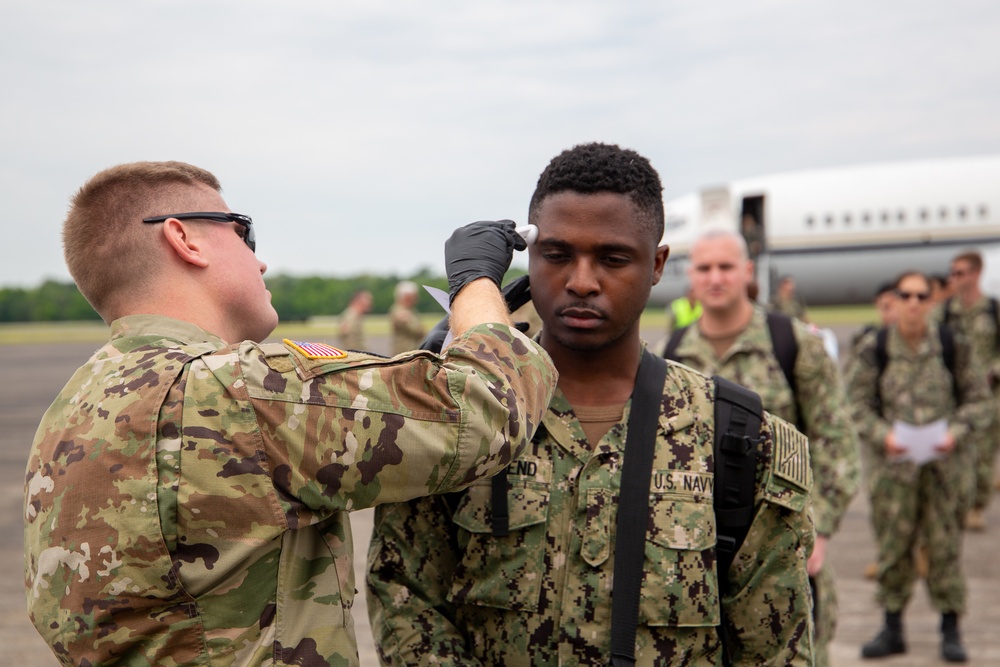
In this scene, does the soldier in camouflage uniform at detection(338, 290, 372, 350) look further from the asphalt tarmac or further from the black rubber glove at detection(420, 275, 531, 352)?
the black rubber glove at detection(420, 275, 531, 352)

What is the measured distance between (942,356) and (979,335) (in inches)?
124

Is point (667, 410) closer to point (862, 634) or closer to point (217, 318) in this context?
point (217, 318)

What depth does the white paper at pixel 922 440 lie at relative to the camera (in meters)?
5.53

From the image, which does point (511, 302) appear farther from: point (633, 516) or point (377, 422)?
point (377, 422)

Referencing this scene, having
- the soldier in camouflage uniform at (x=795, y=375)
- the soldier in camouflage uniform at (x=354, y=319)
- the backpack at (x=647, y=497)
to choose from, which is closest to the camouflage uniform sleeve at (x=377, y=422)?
the backpack at (x=647, y=497)

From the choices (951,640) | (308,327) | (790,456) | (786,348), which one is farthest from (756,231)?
(308,327)

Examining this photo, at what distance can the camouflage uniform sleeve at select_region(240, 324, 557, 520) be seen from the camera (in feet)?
5.56

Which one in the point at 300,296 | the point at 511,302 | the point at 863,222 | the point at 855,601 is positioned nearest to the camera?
the point at 511,302

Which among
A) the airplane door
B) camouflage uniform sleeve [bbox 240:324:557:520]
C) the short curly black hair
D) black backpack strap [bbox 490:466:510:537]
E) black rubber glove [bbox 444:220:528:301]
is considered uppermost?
the airplane door

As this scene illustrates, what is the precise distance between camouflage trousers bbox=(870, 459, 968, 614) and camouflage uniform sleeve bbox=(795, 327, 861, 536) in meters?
2.11

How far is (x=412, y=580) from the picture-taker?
7.02 feet

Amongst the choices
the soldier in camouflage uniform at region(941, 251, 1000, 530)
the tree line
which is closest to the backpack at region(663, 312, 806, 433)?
the tree line

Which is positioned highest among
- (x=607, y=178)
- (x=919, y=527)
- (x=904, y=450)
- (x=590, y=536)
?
(x=607, y=178)

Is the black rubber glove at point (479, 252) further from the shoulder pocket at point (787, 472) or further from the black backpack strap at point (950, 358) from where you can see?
the black backpack strap at point (950, 358)
